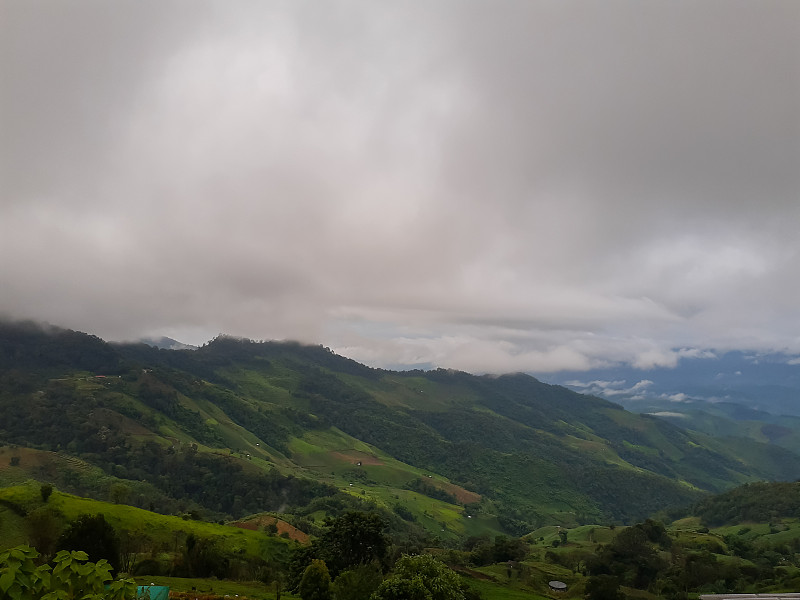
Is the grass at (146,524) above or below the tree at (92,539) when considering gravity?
below

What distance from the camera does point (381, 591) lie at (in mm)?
38969

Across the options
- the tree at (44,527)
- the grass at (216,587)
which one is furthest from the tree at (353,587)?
the tree at (44,527)

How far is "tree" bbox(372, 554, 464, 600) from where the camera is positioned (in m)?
37.4

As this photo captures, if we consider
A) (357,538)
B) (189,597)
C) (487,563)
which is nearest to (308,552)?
(357,538)

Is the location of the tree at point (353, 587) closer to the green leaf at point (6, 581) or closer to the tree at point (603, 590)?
Answer: the green leaf at point (6, 581)

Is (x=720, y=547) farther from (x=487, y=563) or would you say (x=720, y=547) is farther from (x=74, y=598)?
(x=74, y=598)

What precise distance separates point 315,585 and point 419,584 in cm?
1680

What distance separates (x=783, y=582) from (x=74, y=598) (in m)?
119

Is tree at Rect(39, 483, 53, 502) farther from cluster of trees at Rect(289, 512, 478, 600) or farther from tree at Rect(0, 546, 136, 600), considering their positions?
tree at Rect(0, 546, 136, 600)

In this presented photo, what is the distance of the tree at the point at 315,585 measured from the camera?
4869cm

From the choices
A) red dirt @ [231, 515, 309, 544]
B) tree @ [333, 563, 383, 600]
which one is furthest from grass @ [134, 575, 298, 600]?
red dirt @ [231, 515, 309, 544]

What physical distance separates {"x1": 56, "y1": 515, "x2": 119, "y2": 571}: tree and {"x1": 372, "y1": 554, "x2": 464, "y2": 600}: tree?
36.8 meters

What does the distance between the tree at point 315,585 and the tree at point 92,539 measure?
2435 centimetres

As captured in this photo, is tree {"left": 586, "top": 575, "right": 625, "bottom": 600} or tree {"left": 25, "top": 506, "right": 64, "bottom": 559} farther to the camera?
tree {"left": 586, "top": 575, "right": 625, "bottom": 600}
